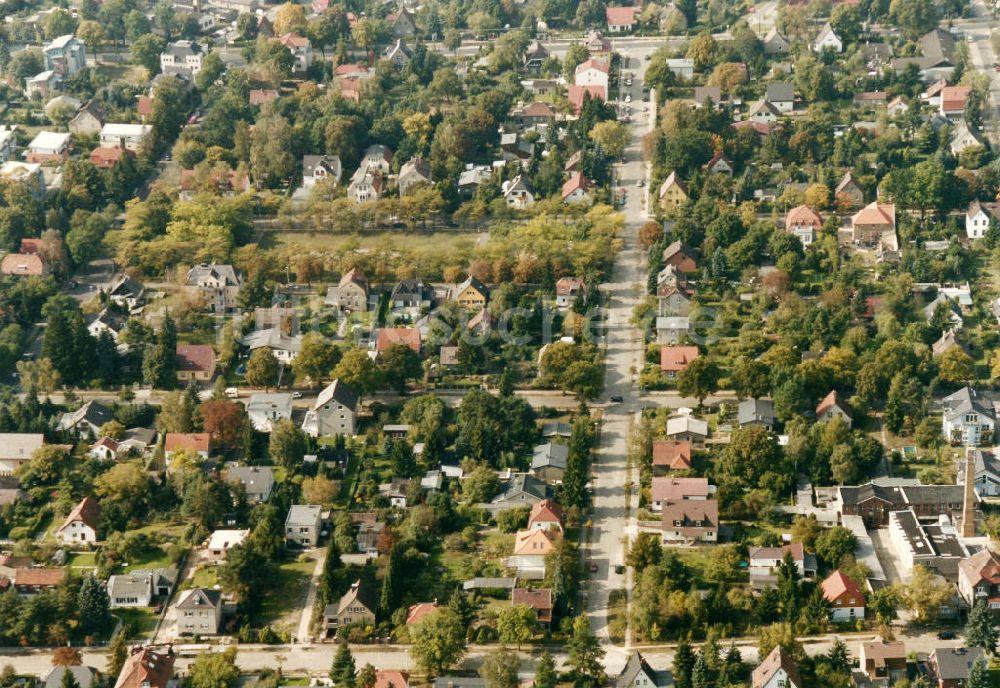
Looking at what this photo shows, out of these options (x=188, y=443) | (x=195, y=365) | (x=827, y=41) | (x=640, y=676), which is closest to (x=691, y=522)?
(x=640, y=676)

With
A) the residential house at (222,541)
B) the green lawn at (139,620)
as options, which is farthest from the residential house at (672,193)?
the green lawn at (139,620)

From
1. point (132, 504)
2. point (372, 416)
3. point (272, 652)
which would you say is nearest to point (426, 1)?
point (372, 416)

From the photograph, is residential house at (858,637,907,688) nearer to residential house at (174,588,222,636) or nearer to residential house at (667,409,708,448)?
residential house at (667,409,708,448)

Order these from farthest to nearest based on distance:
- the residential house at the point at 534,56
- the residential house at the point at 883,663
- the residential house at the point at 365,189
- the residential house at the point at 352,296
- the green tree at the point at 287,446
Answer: the residential house at the point at 534,56 → the residential house at the point at 365,189 → the residential house at the point at 352,296 → the green tree at the point at 287,446 → the residential house at the point at 883,663

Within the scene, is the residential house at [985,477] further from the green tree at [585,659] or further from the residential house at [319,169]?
the residential house at [319,169]

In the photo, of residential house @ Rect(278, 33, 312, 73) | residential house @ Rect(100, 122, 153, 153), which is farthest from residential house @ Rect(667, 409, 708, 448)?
residential house @ Rect(278, 33, 312, 73)

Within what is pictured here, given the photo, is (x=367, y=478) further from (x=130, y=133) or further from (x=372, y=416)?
A: (x=130, y=133)
